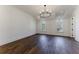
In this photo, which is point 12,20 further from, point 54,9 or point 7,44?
point 54,9

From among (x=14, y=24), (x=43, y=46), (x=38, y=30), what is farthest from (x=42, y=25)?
(x=14, y=24)

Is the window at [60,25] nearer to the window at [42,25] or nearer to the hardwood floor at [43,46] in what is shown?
the hardwood floor at [43,46]

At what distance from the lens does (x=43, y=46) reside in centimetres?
303

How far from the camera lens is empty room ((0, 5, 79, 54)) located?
2.93 m

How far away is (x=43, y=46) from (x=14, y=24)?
1223 mm

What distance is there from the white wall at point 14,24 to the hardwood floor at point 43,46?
0.20 meters

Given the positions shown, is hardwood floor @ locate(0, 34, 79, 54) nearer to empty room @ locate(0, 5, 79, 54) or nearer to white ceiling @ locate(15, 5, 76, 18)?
empty room @ locate(0, 5, 79, 54)

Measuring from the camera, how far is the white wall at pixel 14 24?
3.05 metres

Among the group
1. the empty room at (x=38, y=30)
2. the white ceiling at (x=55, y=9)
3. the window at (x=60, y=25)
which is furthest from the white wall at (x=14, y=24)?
the window at (x=60, y=25)

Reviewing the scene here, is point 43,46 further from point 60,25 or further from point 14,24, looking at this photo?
point 14,24

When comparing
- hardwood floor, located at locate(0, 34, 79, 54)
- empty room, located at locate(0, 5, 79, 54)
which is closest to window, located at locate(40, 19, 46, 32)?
empty room, located at locate(0, 5, 79, 54)

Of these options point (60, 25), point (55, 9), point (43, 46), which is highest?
point (55, 9)
